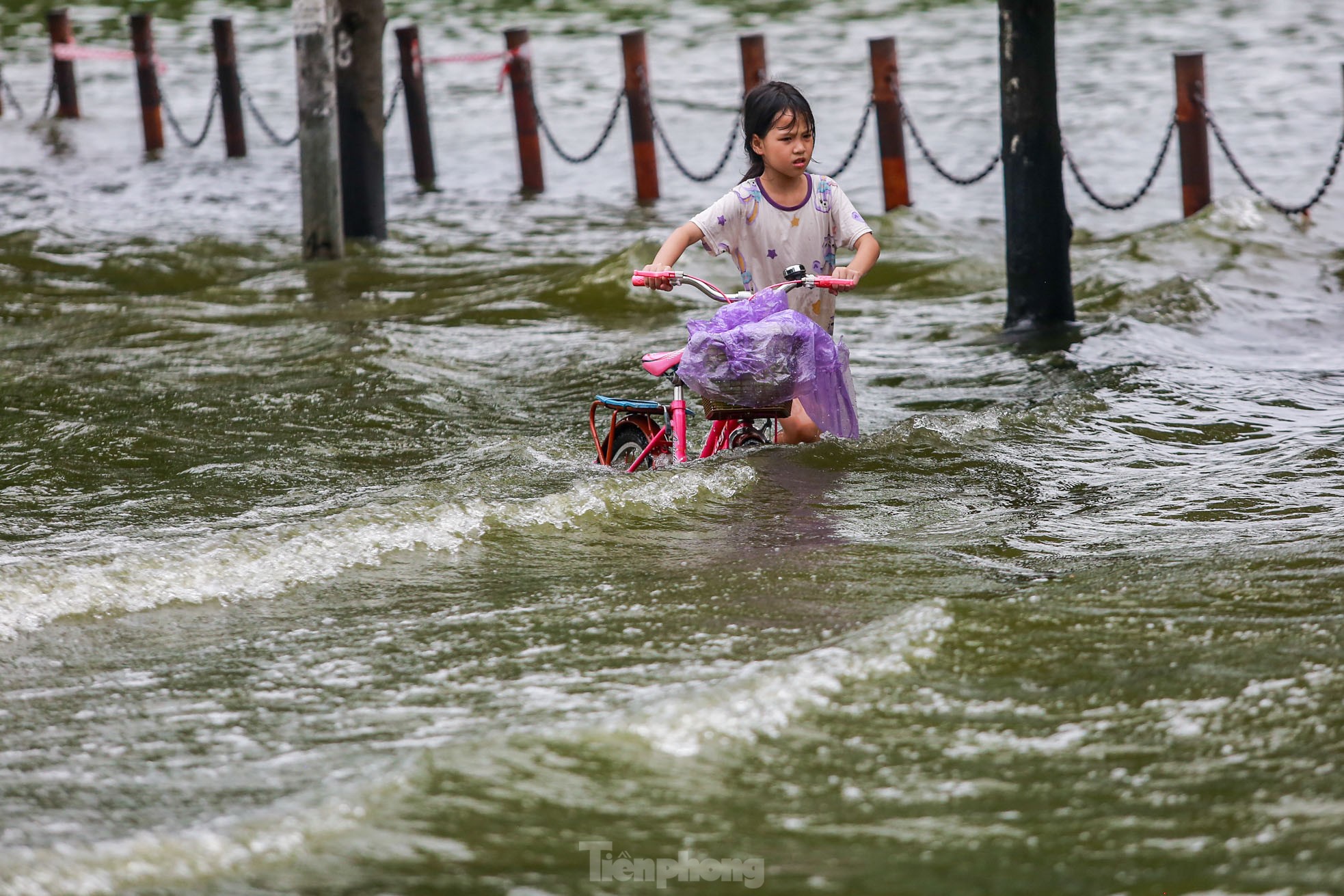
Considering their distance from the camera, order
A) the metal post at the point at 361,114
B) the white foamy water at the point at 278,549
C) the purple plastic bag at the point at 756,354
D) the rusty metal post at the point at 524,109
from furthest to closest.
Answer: the rusty metal post at the point at 524,109 → the metal post at the point at 361,114 → the purple plastic bag at the point at 756,354 → the white foamy water at the point at 278,549

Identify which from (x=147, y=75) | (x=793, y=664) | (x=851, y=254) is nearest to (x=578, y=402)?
(x=793, y=664)

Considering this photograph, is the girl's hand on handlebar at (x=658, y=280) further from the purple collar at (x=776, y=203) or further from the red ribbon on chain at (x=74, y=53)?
the red ribbon on chain at (x=74, y=53)

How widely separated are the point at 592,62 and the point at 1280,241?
14.3m

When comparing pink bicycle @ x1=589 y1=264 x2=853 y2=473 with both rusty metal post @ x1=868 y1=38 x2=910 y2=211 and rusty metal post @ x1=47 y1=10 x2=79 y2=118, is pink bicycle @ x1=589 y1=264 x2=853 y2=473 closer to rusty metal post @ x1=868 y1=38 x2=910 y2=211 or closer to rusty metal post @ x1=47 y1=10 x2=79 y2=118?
rusty metal post @ x1=868 y1=38 x2=910 y2=211

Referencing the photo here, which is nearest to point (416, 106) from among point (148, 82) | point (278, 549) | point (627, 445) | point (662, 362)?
point (148, 82)

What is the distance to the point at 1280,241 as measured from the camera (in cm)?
1223

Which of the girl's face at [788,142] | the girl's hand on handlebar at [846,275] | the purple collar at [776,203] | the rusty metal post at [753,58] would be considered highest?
the rusty metal post at [753,58]

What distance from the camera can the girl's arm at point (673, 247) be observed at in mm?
5258

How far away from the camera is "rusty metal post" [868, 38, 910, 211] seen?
13102mm

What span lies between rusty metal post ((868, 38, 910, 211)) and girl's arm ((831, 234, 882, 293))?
770cm

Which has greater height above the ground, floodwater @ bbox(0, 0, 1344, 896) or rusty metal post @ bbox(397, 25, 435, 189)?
rusty metal post @ bbox(397, 25, 435, 189)

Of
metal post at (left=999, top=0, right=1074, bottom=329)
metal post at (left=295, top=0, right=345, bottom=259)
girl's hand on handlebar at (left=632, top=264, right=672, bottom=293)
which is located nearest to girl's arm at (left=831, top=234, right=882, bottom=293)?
girl's hand on handlebar at (left=632, top=264, right=672, bottom=293)

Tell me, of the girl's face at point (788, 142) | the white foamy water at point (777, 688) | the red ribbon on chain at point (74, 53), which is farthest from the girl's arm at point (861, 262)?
the red ribbon on chain at point (74, 53)

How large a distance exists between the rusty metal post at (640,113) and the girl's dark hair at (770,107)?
30.0 ft
